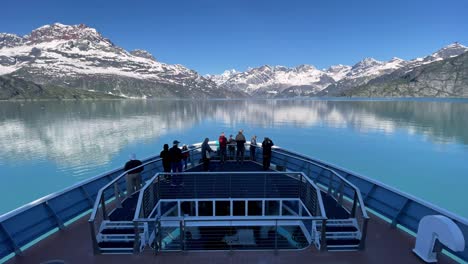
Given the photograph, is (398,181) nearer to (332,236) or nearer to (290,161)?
(290,161)

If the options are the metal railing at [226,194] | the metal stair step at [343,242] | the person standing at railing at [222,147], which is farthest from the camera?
the person standing at railing at [222,147]

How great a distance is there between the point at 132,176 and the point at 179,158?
2659 mm

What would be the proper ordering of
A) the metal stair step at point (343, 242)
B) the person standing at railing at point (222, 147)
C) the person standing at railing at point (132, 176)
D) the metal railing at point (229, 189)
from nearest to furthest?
the metal stair step at point (343, 242) < the metal railing at point (229, 189) < the person standing at railing at point (132, 176) < the person standing at railing at point (222, 147)

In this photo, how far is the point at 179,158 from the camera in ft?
45.7

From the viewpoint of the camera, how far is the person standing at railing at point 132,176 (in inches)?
472

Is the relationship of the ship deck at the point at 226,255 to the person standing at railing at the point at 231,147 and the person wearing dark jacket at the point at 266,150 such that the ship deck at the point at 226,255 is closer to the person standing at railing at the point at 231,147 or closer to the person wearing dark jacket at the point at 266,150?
the person wearing dark jacket at the point at 266,150

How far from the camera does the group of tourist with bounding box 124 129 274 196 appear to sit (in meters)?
12.2

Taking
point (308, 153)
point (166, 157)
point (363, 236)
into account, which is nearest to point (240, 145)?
point (166, 157)

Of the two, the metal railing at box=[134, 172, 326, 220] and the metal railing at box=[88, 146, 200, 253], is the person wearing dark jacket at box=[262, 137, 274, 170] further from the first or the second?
the metal railing at box=[88, 146, 200, 253]

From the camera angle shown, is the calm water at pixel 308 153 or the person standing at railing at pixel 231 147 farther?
the calm water at pixel 308 153

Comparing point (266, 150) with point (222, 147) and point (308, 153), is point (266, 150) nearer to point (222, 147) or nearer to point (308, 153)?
point (222, 147)

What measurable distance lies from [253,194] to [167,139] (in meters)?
46.0

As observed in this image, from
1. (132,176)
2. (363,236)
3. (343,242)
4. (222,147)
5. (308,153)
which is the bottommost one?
(308,153)

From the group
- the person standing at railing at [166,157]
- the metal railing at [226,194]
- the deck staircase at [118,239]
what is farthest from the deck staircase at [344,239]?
the person standing at railing at [166,157]
